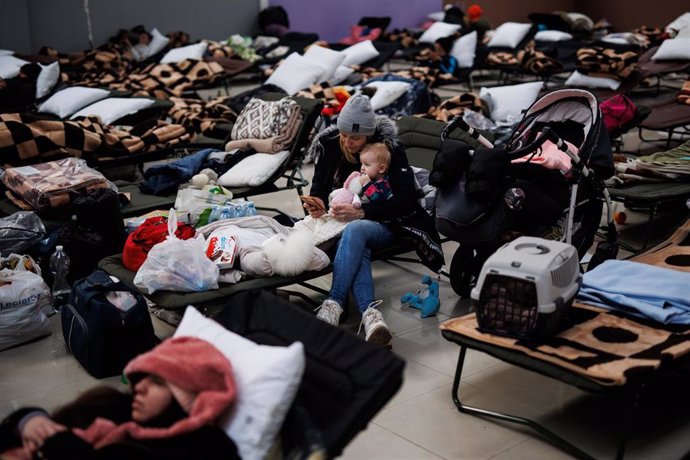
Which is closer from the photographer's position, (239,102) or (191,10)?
(239,102)

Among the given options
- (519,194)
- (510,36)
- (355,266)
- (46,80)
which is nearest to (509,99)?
(519,194)

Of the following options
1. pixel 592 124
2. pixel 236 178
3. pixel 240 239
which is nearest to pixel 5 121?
pixel 236 178

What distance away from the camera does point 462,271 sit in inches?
159

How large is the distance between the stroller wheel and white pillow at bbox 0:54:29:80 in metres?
5.61

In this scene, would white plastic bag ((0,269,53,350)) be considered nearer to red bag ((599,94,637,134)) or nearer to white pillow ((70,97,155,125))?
white pillow ((70,97,155,125))

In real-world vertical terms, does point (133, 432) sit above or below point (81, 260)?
above

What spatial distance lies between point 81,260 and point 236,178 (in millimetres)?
1121

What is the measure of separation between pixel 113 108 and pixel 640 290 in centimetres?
457

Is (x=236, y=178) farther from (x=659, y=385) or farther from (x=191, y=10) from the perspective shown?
(x=191, y=10)

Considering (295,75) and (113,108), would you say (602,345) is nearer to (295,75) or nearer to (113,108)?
(113,108)

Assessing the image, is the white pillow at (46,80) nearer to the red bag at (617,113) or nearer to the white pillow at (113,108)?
the white pillow at (113,108)

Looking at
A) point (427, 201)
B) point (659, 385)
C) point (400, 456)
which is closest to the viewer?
point (400, 456)

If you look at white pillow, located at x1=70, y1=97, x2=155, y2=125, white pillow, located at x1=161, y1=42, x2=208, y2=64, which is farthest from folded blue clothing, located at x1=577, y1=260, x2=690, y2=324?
white pillow, located at x1=161, y1=42, x2=208, y2=64

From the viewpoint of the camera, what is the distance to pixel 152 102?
6660 mm
